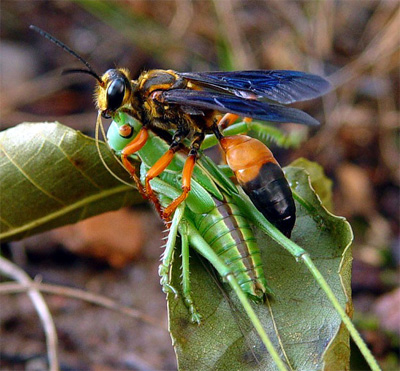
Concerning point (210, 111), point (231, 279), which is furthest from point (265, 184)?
point (210, 111)

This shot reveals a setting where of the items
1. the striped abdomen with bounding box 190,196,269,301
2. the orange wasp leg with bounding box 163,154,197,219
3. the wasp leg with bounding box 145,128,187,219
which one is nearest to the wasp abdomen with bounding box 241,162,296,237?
the striped abdomen with bounding box 190,196,269,301

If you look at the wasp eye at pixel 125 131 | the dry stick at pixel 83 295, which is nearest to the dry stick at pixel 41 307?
the dry stick at pixel 83 295

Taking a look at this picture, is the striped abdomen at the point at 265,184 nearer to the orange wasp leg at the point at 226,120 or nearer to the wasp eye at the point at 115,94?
the orange wasp leg at the point at 226,120

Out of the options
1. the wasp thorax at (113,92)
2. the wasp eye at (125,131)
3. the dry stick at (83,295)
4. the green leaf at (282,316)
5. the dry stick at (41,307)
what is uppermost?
the wasp thorax at (113,92)

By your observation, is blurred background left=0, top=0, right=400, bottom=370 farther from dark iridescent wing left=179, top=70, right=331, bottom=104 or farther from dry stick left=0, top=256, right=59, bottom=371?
dark iridescent wing left=179, top=70, right=331, bottom=104

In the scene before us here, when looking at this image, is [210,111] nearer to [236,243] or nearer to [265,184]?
[265,184]
